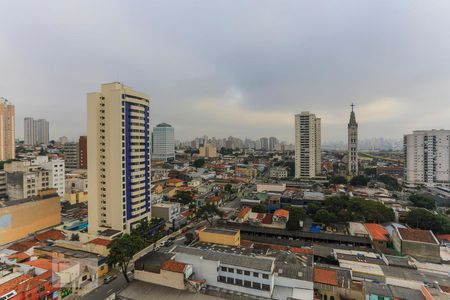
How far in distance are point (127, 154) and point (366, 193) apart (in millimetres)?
32883

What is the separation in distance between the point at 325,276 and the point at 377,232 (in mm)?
10695

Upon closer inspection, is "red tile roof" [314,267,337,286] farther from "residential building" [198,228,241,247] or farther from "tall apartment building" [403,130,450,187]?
"tall apartment building" [403,130,450,187]

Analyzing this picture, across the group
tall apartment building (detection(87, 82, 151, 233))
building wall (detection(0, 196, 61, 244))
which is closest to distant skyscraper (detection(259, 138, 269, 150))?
tall apartment building (detection(87, 82, 151, 233))

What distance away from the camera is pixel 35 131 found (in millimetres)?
87062

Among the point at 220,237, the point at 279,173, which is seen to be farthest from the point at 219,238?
the point at 279,173

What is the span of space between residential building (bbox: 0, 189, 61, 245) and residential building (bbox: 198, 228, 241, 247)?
50.2 feet

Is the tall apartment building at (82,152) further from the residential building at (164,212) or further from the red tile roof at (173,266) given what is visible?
the red tile roof at (173,266)

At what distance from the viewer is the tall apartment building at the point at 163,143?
89438mm

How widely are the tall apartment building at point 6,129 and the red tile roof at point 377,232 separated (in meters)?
57.4

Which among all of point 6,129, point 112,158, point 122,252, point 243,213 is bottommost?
point 243,213

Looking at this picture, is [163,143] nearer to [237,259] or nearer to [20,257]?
[20,257]

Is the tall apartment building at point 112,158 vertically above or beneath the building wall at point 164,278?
above

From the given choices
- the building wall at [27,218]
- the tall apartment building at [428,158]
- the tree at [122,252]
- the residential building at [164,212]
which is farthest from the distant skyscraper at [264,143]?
the tree at [122,252]

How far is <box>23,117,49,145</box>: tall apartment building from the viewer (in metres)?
86.2
